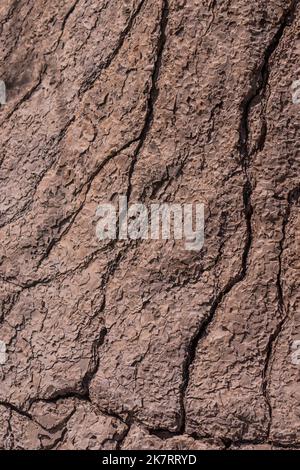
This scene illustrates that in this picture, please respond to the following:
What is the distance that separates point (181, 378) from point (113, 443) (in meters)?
0.17

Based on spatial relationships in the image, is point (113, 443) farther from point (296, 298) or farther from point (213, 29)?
point (213, 29)

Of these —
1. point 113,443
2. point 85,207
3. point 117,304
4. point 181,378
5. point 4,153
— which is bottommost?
point 113,443

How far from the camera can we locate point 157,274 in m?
1.43

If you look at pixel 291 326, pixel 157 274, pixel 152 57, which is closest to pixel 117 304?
pixel 157 274

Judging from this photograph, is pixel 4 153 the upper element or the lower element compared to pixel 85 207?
upper

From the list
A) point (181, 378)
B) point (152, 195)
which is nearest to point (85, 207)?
point (152, 195)

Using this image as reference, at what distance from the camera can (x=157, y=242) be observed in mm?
1437

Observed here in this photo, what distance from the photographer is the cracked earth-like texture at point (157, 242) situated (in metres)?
1.38

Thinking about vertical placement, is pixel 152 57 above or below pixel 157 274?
above

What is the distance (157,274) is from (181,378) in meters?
0.19

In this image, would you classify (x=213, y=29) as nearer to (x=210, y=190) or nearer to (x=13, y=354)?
(x=210, y=190)

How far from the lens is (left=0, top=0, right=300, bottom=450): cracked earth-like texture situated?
1.38m

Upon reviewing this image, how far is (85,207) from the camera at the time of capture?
1.47m

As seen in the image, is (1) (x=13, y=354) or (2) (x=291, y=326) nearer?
(2) (x=291, y=326)
